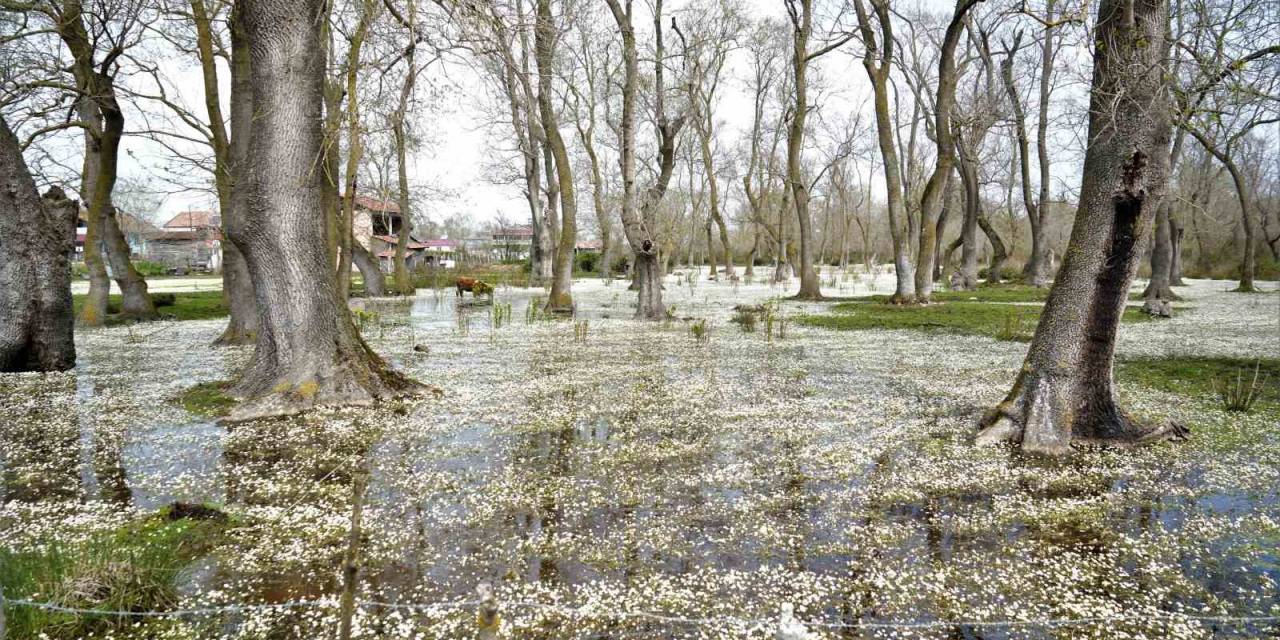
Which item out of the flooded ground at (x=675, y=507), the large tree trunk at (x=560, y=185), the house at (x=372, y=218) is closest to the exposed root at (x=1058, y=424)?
the flooded ground at (x=675, y=507)

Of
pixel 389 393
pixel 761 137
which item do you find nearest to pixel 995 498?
pixel 389 393

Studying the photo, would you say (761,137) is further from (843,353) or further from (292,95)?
→ (292,95)

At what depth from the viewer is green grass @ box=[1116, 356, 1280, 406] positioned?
306 inches

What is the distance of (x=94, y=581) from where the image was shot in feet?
10.5

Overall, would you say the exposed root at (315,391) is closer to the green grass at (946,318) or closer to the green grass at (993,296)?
the green grass at (946,318)

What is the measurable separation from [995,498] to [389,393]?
5.91m

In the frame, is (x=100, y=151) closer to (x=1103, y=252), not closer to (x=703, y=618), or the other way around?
(x=703, y=618)

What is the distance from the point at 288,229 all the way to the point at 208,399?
221cm

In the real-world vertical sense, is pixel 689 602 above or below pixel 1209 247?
below

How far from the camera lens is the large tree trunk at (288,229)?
6.81 meters

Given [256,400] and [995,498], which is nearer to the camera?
[995,498]

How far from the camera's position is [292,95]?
6914mm

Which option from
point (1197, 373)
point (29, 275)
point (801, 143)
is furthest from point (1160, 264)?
point (29, 275)

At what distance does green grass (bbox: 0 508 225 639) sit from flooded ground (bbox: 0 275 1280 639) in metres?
0.12
